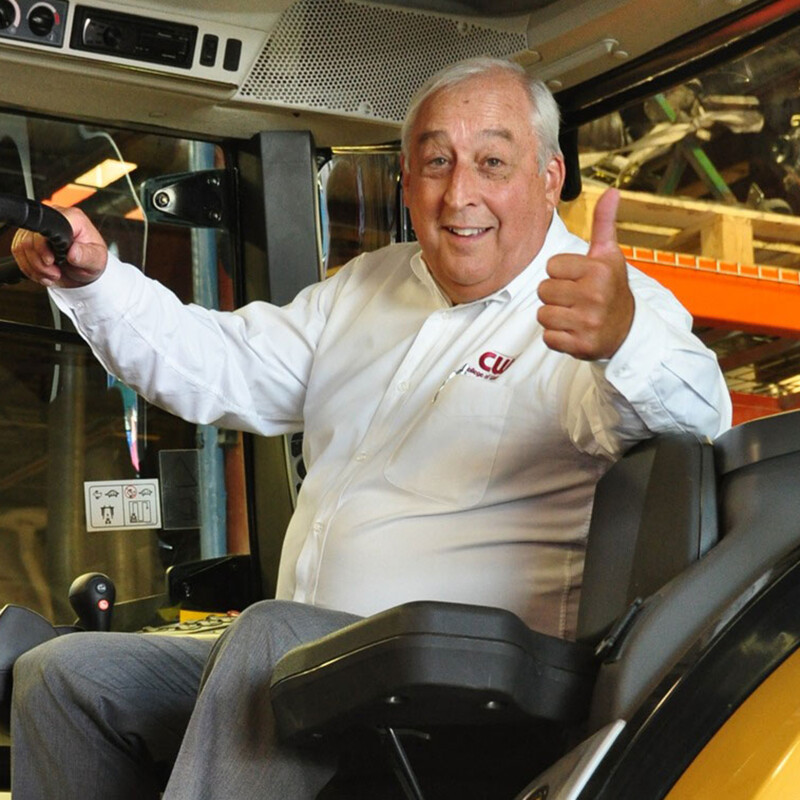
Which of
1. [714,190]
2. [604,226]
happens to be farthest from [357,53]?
[714,190]

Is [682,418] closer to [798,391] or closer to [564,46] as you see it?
[564,46]

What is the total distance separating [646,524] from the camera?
1.51 meters

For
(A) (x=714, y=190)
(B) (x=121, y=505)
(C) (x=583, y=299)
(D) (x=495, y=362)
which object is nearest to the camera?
(C) (x=583, y=299)

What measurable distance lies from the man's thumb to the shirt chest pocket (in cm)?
43

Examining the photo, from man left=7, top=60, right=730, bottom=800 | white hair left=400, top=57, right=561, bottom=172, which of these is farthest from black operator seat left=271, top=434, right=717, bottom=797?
white hair left=400, top=57, right=561, bottom=172

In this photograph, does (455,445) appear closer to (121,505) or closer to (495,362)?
(495,362)

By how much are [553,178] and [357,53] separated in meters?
0.49

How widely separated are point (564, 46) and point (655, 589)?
1304 mm

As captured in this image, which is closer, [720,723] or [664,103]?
[720,723]

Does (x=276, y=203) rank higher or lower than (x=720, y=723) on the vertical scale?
higher

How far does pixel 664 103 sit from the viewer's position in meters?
3.57

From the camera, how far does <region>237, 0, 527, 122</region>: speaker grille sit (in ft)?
8.21

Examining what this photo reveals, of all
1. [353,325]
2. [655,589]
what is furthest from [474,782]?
[353,325]

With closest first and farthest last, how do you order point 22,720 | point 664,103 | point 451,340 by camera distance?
point 22,720, point 451,340, point 664,103
